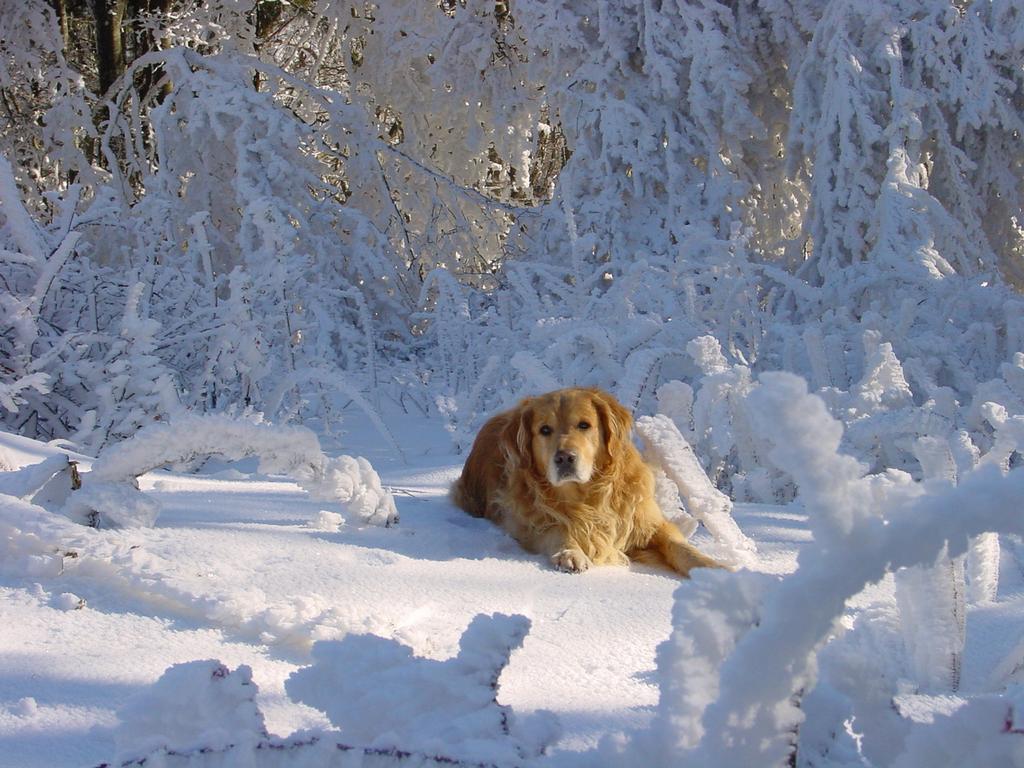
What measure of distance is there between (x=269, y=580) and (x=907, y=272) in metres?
4.44

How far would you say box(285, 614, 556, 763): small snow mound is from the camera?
2.91 feet

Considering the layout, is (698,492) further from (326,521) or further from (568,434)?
(326,521)

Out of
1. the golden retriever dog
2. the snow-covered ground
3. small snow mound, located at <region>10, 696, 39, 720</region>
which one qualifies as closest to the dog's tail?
the golden retriever dog

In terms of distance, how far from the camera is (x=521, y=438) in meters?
3.18

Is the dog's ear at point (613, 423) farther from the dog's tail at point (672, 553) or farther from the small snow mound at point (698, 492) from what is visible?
the dog's tail at point (672, 553)

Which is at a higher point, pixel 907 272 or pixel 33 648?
pixel 907 272

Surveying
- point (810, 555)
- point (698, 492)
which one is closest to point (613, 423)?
point (698, 492)

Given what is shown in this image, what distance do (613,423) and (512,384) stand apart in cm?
195

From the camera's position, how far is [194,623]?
1.75m

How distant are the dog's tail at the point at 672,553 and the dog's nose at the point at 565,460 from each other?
0.34 meters

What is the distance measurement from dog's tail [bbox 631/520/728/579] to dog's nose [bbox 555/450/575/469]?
337mm

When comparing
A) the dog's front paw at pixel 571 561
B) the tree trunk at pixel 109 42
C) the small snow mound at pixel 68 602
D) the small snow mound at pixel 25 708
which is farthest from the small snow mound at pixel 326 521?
the tree trunk at pixel 109 42

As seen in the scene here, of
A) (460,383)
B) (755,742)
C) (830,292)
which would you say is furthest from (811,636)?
(830,292)

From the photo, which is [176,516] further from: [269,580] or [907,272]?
[907,272]
